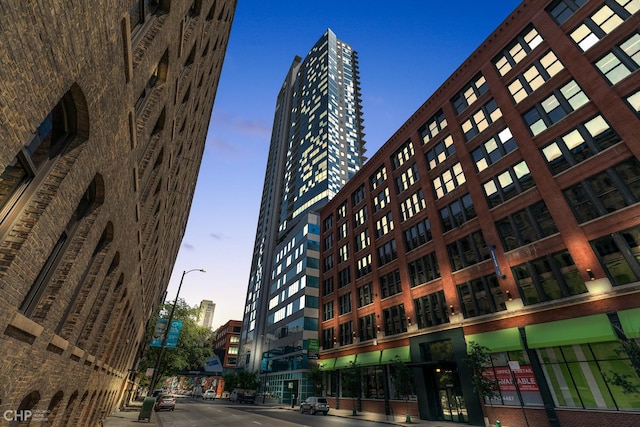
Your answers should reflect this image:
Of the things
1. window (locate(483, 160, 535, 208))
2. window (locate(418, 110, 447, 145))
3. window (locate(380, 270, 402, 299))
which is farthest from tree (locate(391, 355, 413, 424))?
window (locate(418, 110, 447, 145))

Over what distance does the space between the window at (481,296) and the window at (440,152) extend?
13.0 m

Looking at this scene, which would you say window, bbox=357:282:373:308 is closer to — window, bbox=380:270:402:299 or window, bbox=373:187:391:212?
window, bbox=380:270:402:299

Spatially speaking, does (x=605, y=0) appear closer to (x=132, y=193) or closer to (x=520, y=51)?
(x=520, y=51)

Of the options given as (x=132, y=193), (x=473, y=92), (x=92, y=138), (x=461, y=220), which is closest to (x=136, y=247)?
(x=132, y=193)

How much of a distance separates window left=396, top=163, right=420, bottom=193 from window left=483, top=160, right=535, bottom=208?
9.55 metres

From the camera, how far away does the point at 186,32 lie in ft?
39.2

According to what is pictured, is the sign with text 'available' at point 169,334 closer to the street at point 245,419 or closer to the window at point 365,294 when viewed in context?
the street at point 245,419

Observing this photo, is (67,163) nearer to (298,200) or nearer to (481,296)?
(481,296)

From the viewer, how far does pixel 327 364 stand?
41.2 meters

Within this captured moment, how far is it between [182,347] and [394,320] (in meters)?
28.8

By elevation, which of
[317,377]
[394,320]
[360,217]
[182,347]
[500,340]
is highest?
[360,217]

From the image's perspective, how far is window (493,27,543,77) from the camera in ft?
84.4

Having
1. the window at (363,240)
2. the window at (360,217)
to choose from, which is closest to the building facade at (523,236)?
the window at (363,240)

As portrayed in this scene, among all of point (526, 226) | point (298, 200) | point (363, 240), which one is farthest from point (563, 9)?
point (298, 200)
